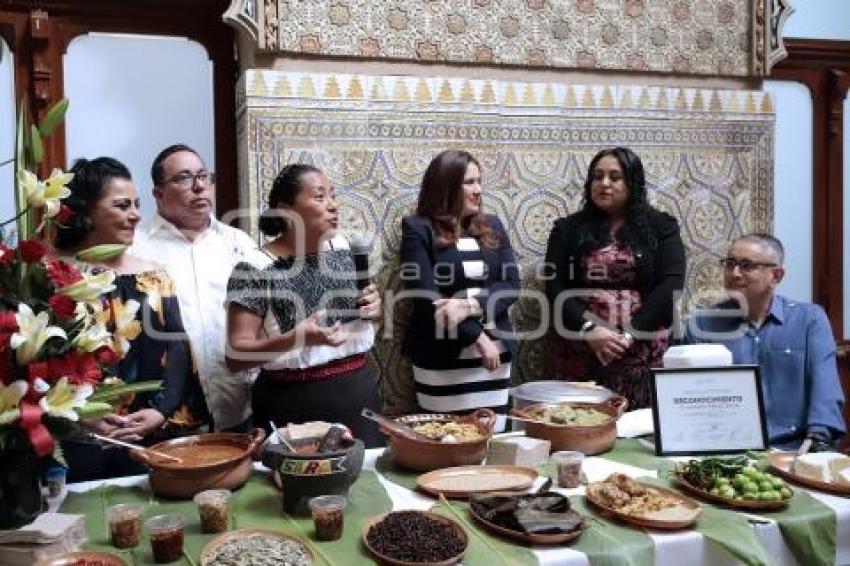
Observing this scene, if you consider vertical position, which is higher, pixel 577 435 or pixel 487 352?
pixel 487 352

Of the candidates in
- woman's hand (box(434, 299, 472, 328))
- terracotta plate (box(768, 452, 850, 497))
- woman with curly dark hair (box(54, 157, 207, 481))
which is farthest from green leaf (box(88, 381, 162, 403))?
woman's hand (box(434, 299, 472, 328))

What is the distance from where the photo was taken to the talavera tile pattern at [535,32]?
11.2 feet

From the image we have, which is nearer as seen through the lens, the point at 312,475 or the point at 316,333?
the point at 312,475

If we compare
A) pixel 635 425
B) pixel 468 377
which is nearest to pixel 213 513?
pixel 635 425

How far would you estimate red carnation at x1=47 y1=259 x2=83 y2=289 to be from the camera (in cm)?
150

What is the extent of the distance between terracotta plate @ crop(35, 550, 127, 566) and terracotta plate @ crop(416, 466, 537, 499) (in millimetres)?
672

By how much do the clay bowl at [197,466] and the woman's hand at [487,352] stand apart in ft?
4.35

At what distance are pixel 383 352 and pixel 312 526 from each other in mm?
1843

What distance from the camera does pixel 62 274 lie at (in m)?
1.51

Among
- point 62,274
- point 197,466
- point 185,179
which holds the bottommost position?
point 197,466

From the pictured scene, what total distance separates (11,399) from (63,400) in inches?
3.3

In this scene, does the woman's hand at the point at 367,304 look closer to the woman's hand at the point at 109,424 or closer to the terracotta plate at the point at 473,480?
the terracotta plate at the point at 473,480

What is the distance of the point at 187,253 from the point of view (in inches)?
105

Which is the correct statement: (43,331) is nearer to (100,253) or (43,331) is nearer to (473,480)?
(100,253)
